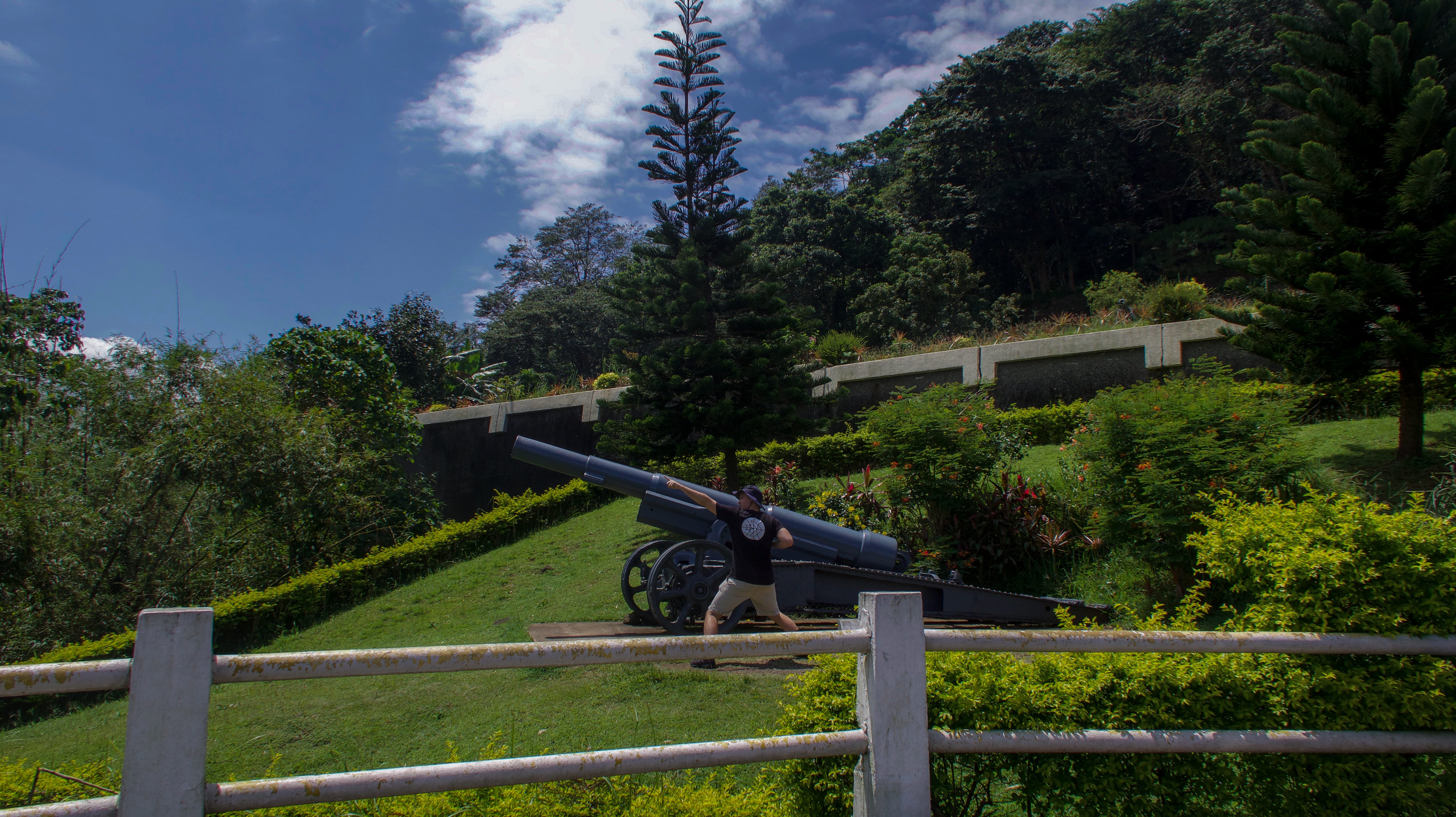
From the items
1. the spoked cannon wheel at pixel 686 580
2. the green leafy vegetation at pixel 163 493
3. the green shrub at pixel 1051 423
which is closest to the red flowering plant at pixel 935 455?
the spoked cannon wheel at pixel 686 580

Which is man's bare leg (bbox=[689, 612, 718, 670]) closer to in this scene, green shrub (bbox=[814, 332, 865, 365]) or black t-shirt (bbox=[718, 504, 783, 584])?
black t-shirt (bbox=[718, 504, 783, 584])

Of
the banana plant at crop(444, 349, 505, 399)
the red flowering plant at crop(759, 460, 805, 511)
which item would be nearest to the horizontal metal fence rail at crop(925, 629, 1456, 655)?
the red flowering plant at crop(759, 460, 805, 511)

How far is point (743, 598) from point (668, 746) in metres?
2.97

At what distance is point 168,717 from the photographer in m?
1.73

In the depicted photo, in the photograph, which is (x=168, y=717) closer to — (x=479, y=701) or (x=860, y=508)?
(x=479, y=701)

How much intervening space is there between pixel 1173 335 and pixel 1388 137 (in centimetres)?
422

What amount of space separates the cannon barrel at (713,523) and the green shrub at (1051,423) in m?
4.59

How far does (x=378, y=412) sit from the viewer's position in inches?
509

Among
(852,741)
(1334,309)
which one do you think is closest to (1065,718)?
(852,741)

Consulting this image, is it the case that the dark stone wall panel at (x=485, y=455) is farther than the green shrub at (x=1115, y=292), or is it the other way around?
the green shrub at (x=1115, y=292)

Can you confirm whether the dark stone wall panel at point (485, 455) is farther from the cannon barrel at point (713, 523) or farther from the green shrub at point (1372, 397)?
the green shrub at point (1372, 397)

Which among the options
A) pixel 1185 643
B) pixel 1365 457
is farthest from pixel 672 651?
pixel 1365 457

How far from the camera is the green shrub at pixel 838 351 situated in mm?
13859

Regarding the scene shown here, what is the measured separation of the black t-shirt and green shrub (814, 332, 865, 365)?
9158 mm
